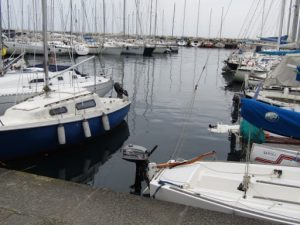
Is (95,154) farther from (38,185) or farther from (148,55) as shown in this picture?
(148,55)

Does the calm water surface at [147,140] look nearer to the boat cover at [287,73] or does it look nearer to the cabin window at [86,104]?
the cabin window at [86,104]

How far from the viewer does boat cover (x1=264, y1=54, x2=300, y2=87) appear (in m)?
9.03

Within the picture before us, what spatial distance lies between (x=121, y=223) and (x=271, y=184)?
323 centimetres

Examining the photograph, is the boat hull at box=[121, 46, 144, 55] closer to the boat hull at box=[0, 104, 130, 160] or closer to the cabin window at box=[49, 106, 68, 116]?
the boat hull at box=[0, 104, 130, 160]

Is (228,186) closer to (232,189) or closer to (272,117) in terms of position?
(232,189)

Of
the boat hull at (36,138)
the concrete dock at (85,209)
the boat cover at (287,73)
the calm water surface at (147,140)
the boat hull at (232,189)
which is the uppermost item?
the boat cover at (287,73)

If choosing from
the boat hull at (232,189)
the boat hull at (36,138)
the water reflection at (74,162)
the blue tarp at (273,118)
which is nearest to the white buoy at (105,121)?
the boat hull at (36,138)

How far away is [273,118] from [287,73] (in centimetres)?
261

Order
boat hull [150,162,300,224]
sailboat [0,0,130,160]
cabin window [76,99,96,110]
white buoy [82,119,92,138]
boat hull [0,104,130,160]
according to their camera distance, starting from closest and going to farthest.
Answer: boat hull [150,162,300,224], boat hull [0,104,130,160], sailboat [0,0,130,160], white buoy [82,119,92,138], cabin window [76,99,96,110]

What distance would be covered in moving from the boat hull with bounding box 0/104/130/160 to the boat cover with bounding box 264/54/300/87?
227 inches

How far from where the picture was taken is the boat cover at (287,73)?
356 inches

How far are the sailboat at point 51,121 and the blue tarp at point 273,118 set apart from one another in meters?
5.45

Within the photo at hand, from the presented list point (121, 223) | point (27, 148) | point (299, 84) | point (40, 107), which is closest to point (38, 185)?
point (121, 223)

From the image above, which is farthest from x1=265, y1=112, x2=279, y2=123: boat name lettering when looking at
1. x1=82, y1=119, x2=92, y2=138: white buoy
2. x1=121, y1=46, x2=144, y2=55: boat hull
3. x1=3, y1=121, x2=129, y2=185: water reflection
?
x1=121, y1=46, x2=144, y2=55: boat hull
